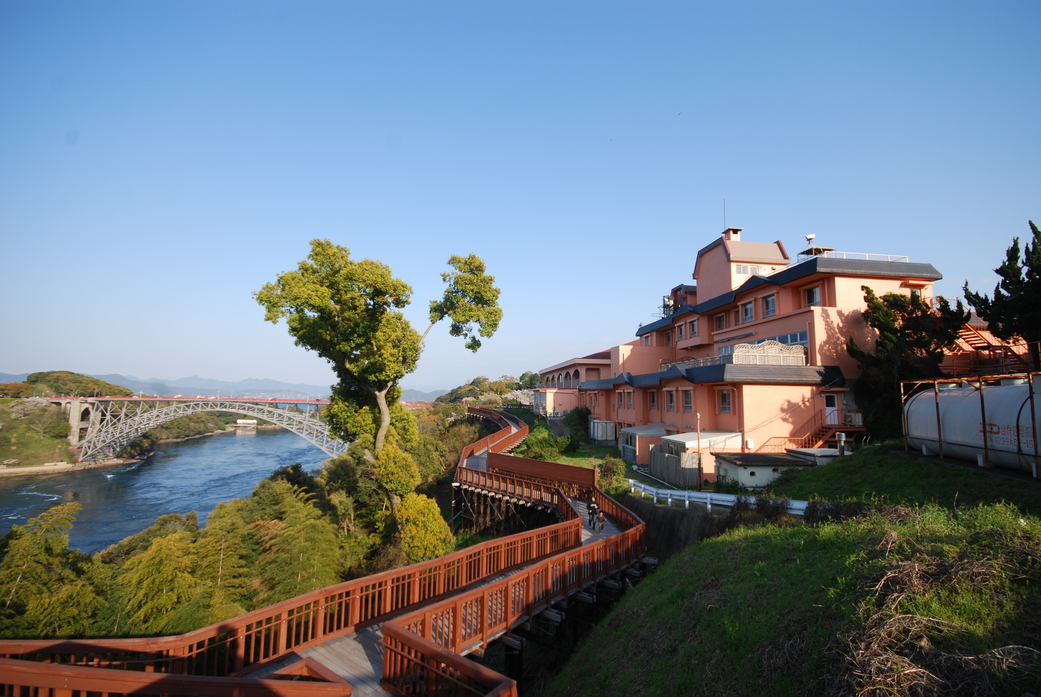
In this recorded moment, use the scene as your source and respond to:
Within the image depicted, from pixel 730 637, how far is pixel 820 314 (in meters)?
19.3

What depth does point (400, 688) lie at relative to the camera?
5.73 meters

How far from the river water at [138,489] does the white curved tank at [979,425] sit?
37.0 m

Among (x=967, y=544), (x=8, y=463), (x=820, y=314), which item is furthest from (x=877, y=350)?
(x=8, y=463)

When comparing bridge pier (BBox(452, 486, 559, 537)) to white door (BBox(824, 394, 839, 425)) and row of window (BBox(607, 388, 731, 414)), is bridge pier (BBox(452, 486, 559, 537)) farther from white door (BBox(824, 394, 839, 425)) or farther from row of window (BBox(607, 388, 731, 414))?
white door (BBox(824, 394, 839, 425))

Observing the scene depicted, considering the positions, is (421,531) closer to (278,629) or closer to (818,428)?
(278,629)

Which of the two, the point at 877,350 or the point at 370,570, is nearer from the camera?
the point at 370,570

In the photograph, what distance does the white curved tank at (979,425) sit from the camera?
1166 centimetres

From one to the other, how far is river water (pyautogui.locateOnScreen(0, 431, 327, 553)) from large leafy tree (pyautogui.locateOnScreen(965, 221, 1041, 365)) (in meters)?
Result: 42.1

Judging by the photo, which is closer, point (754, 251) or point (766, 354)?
point (766, 354)

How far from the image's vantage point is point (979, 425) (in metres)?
13.0

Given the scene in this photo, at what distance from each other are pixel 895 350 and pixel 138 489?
182ft

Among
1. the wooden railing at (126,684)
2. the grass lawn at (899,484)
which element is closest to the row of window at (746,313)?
the grass lawn at (899,484)

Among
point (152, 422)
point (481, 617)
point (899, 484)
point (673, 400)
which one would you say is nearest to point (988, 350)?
point (673, 400)

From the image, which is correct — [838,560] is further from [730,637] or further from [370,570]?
[370,570]
